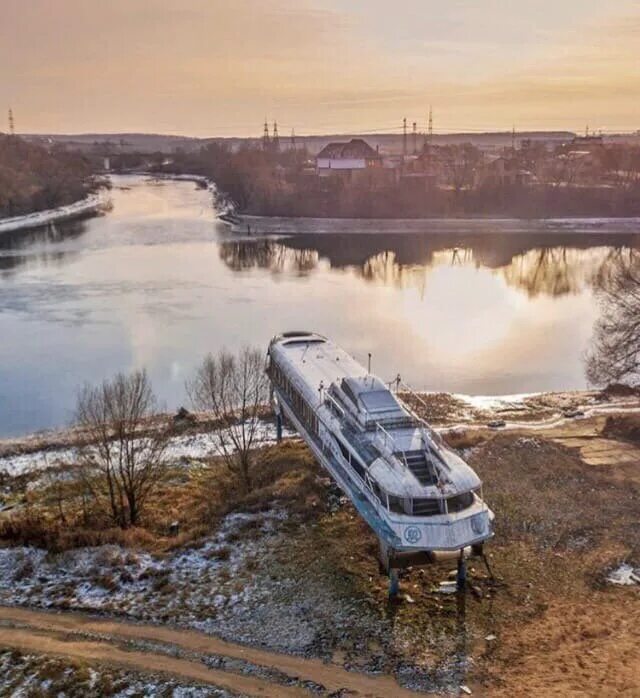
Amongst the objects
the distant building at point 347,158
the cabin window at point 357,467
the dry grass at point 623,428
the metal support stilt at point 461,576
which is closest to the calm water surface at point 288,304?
the dry grass at point 623,428

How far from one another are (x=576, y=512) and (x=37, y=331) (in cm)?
2886

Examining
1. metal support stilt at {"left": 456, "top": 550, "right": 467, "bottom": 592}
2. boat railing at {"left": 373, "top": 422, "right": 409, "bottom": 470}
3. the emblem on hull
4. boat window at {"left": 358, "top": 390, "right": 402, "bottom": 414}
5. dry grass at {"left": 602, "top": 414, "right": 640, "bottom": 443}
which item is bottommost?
dry grass at {"left": 602, "top": 414, "right": 640, "bottom": 443}

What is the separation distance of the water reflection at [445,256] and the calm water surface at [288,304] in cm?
17

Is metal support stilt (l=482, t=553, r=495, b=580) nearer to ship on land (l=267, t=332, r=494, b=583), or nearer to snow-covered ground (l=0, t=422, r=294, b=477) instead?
ship on land (l=267, t=332, r=494, b=583)

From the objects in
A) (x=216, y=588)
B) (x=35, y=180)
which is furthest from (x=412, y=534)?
Answer: (x=35, y=180)

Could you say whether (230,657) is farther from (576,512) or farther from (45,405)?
(45,405)

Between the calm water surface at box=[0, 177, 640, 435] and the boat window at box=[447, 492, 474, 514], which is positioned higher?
the boat window at box=[447, 492, 474, 514]

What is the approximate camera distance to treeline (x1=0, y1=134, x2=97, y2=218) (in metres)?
86.1

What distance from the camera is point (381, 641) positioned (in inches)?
477

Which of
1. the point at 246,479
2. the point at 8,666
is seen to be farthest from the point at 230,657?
the point at 246,479

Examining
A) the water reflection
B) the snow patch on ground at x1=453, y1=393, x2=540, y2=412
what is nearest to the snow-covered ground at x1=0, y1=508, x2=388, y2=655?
the snow patch on ground at x1=453, y1=393, x2=540, y2=412

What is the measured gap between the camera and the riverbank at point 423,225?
Result: 247 ft

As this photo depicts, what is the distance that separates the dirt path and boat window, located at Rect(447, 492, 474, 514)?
10.0 ft

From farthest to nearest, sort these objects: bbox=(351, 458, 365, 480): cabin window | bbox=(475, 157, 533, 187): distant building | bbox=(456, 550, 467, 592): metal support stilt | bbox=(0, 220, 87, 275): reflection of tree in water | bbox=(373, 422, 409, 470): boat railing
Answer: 1. bbox=(475, 157, 533, 187): distant building
2. bbox=(0, 220, 87, 275): reflection of tree in water
3. bbox=(351, 458, 365, 480): cabin window
4. bbox=(373, 422, 409, 470): boat railing
5. bbox=(456, 550, 467, 592): metal support stilt
